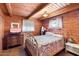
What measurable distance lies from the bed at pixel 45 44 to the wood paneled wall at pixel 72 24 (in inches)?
6.9

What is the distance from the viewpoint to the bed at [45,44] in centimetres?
149

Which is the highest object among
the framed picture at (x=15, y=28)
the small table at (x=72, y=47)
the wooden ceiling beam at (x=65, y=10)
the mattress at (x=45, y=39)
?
the wooden ceiling beam at (x=65, y=10)

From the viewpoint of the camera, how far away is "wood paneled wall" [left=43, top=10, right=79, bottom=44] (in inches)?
59.7

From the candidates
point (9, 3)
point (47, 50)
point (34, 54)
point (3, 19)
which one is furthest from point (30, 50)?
point (9, 3)

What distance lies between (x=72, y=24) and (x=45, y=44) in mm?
574

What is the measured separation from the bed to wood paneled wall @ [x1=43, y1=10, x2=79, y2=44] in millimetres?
176

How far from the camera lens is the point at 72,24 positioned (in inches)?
60.5

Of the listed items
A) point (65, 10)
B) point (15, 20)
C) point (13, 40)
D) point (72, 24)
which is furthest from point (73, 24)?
point (13, 40)

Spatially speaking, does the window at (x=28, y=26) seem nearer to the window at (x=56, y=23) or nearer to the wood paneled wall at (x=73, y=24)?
the window at (x=56, y=23)

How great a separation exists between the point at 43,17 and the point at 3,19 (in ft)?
2.34

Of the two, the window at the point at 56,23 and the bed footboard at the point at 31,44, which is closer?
the bed footboard at the point at 31,44

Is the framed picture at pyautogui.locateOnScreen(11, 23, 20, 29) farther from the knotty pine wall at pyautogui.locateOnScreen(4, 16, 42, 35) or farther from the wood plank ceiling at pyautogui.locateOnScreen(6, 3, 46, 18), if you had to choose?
the wood plank ceiling at pyautogui.locateOnScreen(6, 3, 46, 18)

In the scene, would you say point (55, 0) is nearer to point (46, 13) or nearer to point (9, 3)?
point (46, 13)

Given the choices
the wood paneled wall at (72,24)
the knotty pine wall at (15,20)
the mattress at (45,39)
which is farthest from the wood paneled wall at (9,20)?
the wood paneled wall at (72,24)
